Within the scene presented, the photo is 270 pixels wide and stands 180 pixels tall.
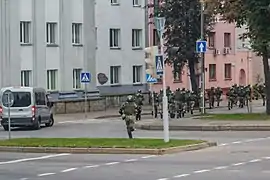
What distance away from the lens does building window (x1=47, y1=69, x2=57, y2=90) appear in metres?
50.8

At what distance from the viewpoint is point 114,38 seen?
192ft

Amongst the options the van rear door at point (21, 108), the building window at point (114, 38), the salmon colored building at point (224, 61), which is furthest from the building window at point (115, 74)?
the van rear door at point (21, 108)

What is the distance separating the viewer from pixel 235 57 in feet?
247

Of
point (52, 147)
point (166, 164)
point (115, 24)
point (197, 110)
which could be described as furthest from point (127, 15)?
point (166, 164)

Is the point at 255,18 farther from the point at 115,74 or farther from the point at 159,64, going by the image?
the point at 115,74

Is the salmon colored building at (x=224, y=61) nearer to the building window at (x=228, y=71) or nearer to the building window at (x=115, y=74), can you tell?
the building window at (x=228, y=71)

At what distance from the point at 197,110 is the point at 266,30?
1644cm

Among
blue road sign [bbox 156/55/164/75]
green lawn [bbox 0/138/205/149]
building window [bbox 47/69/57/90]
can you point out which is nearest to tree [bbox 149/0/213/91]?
building window [bbox 47/69/57/90]

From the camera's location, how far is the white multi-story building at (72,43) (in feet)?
157

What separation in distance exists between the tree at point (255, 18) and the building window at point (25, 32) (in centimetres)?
Result: 1526

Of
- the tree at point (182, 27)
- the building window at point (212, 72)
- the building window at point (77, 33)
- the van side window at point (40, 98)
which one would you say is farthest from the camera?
the building window at point (212, 72)

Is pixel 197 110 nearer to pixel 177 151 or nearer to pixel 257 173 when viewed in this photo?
pixel 177 151

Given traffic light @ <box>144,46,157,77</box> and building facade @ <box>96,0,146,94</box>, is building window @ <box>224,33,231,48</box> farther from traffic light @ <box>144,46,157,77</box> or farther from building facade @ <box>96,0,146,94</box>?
traffic light @ <box>144,46,157,77</box>

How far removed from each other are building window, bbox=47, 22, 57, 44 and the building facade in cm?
506
